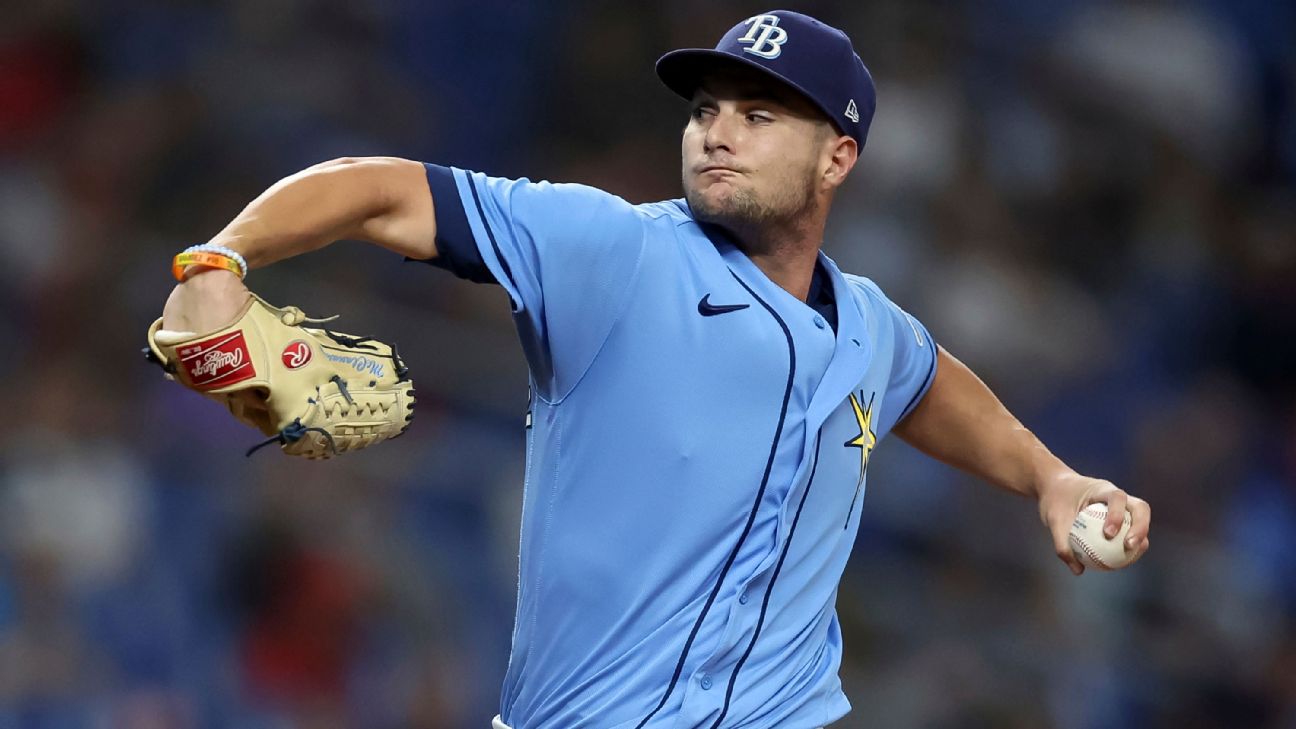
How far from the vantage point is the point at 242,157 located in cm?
589

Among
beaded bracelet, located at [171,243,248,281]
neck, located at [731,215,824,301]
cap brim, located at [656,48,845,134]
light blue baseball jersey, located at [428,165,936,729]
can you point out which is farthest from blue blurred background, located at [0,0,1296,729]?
beaded bracelet, located at [171,243,248,281]

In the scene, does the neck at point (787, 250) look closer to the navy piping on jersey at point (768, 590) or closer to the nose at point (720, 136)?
the nose at point (720, 136)

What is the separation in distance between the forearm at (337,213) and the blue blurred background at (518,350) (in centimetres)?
308

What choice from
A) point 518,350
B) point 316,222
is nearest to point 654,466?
point 316,222

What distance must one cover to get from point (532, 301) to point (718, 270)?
38 cm

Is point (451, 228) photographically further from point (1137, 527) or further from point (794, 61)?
point (1137, 527)

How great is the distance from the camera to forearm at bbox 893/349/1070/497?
3.18 meters

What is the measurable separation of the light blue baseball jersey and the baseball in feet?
1.72

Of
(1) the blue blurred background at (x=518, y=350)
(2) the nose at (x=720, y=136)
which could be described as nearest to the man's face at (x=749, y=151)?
(2) the nose at (x=720, y=136)

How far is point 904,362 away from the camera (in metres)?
3.08

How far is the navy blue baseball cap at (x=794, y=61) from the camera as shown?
8.63 feet

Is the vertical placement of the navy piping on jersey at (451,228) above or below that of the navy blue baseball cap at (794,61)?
below

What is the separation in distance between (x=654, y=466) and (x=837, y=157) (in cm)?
73

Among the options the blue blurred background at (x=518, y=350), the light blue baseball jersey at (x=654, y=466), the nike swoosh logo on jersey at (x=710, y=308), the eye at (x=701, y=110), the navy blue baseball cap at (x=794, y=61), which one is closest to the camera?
the light blue baseball jersey at (x=654, y=466)
